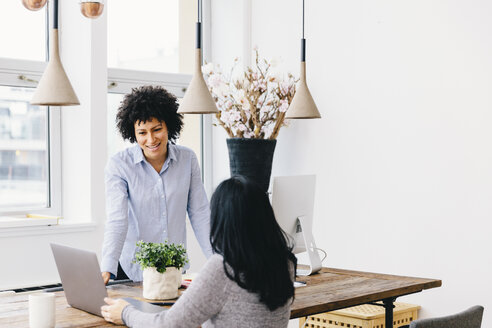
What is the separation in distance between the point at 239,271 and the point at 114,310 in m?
0.49

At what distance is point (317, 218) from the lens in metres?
4.38

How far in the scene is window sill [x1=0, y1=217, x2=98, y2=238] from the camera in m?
3.84

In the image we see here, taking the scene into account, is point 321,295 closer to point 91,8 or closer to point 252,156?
point 91,8

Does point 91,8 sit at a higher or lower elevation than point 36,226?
higher

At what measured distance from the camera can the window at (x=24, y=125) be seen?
13.5ft

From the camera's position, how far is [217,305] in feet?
5.72

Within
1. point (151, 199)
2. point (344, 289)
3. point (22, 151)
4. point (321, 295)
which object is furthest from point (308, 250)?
point (22, 151)

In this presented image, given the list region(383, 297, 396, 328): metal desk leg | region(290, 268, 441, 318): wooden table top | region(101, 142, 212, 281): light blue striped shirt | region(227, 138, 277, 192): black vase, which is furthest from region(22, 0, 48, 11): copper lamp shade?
region(227, 138, 277, 192): black vase

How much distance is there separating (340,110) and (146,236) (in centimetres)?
190

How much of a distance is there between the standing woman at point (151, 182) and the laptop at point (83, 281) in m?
0.46

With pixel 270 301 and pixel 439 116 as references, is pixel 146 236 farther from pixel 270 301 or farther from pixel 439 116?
pixel 439 116

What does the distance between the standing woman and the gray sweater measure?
94 centimetres

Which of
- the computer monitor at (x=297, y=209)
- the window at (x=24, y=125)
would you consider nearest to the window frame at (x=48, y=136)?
the window at (x=24, y=125)

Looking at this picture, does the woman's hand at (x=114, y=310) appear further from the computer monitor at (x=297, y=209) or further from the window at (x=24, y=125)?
the window at (x=24, y=125)
